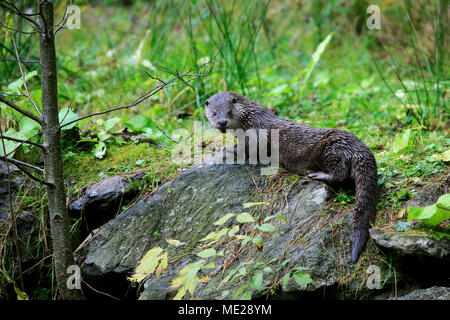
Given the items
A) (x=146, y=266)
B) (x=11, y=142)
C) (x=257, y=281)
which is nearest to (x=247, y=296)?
(x=257, y=281)

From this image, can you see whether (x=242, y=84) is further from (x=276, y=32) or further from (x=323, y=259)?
(x=276, y=32)

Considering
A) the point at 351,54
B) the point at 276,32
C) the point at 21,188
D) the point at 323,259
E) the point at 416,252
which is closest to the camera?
the point at 416,252

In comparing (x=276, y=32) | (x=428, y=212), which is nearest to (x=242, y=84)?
(x=428, y=212)

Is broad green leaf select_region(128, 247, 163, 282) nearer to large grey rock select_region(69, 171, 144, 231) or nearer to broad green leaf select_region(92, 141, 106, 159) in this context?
large grey rock select_region(69, 171, 144, 231)

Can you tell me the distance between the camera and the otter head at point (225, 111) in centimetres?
326

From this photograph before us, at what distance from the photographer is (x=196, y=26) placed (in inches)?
259

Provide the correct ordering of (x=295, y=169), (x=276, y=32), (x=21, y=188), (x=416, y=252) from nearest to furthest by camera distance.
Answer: (x=416, y=252) → (x=295, y=169) → (x=21, y=188) → (x=276, y=32)

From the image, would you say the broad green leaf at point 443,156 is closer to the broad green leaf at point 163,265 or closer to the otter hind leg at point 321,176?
the otter hind leg at point 321,176

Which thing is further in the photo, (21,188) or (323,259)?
(21,188)

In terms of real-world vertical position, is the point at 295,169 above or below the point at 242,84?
below

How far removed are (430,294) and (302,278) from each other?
61 cm
